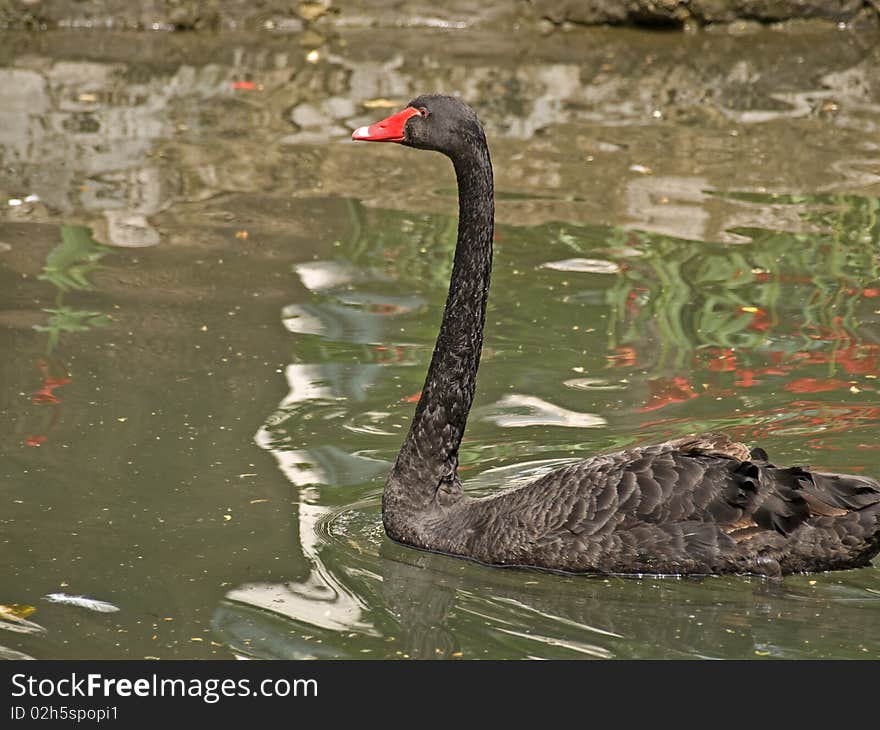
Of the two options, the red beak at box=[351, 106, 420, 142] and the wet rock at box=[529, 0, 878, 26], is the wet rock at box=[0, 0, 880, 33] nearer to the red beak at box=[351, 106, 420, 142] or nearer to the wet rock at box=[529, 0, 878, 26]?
the wet rock at box=[529, 0, 878, 26]

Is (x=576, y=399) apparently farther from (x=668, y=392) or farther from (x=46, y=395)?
(x=46, y=395)

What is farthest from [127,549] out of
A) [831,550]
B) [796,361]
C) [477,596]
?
[796,361]

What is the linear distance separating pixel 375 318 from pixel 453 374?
2007mm

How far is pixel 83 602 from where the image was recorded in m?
4.80

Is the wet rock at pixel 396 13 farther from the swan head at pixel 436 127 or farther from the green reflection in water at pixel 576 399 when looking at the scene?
the swan head at pixel 436 127

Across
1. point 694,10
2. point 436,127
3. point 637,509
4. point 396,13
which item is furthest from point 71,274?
point 694,10

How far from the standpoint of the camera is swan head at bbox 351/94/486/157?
5062mm

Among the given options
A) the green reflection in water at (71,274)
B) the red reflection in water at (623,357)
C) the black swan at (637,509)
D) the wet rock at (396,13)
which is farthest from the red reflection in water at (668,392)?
the wet rock at (396,13)

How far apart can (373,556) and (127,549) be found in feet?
2.66

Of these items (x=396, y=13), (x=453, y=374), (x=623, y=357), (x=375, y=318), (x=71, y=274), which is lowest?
(x=71, y=274)

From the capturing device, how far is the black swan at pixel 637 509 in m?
4.80

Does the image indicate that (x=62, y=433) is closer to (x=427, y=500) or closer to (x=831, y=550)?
(x=427, y=500)
